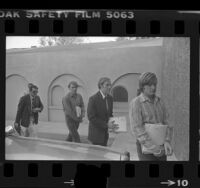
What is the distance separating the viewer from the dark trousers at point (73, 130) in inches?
153

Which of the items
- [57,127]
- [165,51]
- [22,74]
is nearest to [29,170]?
[57,127]

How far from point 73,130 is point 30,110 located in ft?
1.70

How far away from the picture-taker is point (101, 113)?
392 cm

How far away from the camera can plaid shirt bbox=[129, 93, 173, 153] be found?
12.8 feet

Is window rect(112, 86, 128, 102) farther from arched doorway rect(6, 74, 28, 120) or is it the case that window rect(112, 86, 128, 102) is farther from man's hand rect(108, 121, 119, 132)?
arched doorway rect(6, 74, 28, 120)

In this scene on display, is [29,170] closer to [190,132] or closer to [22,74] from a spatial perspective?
[22,74]

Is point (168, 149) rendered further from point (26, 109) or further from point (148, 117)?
point (26, 109)

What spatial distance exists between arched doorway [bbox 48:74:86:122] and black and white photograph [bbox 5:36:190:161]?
0.01 meters

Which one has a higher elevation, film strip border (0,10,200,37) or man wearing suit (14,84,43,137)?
film strip border (0,10,200,37)

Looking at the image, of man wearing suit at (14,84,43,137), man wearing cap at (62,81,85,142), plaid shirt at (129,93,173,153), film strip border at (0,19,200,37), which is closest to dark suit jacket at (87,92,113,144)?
man wearing cap at (62,81,85,142)

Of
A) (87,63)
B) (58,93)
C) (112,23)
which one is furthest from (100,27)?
(58,93)

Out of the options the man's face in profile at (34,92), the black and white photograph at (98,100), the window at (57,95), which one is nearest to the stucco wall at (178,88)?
the black and white photograph at (98,100)

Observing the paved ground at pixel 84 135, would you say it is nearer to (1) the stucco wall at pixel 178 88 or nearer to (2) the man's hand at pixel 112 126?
(2) the man's hand at pixel 112 126
